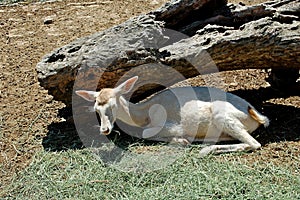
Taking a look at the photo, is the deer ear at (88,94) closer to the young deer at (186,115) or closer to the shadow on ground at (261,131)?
the young deer at (186,115)

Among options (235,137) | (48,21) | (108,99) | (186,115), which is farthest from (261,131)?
(48,21)

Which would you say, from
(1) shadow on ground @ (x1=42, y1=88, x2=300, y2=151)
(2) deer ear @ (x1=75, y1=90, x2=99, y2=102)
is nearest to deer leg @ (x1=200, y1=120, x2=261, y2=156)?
(1) shadow on ground @ (x1=42, y1=88, x2=300, y2=151)

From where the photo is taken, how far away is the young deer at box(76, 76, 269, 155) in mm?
4824

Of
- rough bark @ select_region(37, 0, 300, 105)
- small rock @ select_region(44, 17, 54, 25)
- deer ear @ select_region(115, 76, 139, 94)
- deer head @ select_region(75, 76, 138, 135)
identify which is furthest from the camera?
small rock @ select_region(44, 17, 54, 25)

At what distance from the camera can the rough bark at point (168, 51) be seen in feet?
16.4

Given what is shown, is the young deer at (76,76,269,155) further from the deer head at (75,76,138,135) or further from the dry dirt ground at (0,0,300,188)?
the dry dirt ground at (0,0,300,188)

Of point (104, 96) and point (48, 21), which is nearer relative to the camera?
point (104, 96)

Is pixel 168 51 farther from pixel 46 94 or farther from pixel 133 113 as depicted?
pixel 46 94

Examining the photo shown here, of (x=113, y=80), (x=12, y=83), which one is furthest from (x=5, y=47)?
(x=113, y=80)

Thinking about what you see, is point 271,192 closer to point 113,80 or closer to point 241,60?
point 241,60

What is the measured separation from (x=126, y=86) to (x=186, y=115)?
28.4 inches

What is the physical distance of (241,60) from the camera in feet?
17.0

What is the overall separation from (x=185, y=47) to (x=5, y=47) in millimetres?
3930

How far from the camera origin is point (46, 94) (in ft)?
20.8
